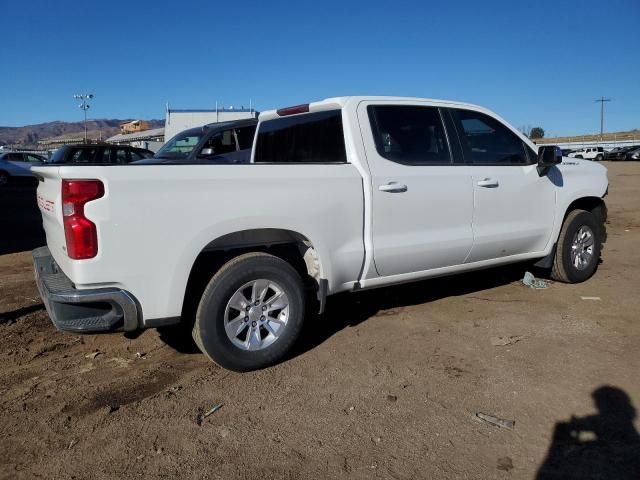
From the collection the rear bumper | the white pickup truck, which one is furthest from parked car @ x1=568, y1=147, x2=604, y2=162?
the rear bumper

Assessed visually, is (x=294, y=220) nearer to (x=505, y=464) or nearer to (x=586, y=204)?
(x=505, y=464)

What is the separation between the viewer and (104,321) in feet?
10.9

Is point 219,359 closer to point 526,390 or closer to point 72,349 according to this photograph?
point 72,349

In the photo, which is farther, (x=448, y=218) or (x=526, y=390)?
(x=448, y=218)

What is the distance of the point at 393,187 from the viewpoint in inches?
169

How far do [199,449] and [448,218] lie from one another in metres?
2.80

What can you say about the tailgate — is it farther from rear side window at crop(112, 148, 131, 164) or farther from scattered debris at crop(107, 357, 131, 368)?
rear side window at crop(112, 148, 131, 164)

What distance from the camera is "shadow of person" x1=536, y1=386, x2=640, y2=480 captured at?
8.94 ft

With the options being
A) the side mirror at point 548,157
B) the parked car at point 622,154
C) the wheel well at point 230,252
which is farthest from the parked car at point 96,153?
the parked car at point 622,154

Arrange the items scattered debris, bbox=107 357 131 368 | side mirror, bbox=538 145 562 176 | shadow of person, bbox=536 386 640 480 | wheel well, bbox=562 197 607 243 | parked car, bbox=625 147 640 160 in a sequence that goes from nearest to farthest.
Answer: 1. shadow of person, bbox=536 386 640 480
2. scattered debris, bbox=107 357 131 368
3. side mirror, bbox=538 145 562 176
4. wheel well, bbox=562 197 607 243
5. parked car, bbox=625 147 640 160

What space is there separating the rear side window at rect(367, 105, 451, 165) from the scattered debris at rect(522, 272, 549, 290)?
2103 millimetres

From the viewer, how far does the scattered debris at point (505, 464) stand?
278 centimetres

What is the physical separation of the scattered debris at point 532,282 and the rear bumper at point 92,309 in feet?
14.5

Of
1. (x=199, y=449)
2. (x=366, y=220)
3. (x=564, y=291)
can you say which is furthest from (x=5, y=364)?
(x=564, y=291)
